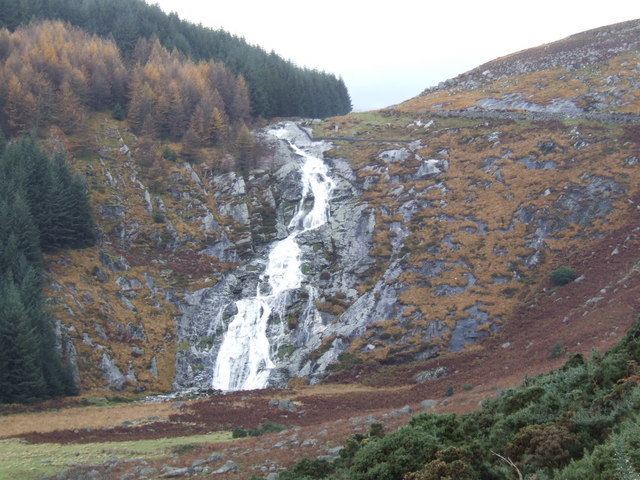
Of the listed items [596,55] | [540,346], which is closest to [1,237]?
[540,346]

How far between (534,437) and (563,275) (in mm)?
35297

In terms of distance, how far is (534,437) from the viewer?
12445mm

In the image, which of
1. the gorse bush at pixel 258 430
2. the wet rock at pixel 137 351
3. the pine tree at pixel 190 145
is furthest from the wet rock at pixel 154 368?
the pine tree at pixel 190 145

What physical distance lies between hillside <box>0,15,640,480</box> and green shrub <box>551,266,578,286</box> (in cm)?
16

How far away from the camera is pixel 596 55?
87.2m

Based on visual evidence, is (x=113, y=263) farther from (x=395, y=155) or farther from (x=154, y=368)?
(x=395, y=155)

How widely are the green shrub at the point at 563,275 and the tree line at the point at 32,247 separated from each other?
3635 cm

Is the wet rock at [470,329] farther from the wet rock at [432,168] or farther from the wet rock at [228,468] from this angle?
the wet rock at [228,468]

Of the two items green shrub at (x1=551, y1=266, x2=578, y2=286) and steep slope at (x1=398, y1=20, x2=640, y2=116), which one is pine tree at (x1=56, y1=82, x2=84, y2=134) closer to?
steep slope at (x1=398, y1=20, x2=640, y2=116)

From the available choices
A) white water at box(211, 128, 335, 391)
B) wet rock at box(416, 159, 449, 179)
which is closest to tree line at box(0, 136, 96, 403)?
white water at box(211, 128, 335, 391)

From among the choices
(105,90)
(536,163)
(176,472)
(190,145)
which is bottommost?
(176,472)

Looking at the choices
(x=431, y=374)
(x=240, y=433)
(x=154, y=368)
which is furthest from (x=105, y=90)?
(x=240, y=433)

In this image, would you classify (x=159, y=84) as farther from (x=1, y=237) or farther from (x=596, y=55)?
(x=596, y=55)

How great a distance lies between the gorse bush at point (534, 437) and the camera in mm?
11203
